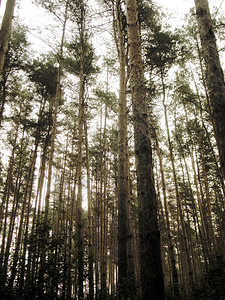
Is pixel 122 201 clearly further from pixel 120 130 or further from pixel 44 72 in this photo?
pixel 44 72

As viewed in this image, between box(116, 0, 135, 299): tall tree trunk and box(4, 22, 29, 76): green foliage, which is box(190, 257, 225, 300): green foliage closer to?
box(116, 0, 135, 299): tall tree trunk

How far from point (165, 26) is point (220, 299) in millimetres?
9877

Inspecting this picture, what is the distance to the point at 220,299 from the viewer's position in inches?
172

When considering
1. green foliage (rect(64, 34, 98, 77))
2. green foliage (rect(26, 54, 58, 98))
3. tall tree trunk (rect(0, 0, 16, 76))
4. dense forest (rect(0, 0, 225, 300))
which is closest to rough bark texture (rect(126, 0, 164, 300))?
dense forest (rect(0, 0, 225, 300))

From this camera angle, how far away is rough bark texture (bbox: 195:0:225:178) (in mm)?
3485

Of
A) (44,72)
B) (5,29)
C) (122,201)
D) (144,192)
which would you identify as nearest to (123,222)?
(122,201)

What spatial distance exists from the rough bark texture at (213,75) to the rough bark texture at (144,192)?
4.58 feet

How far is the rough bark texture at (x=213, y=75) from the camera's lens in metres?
3.49

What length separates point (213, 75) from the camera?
152 inches

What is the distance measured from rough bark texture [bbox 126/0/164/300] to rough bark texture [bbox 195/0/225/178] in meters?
1.40

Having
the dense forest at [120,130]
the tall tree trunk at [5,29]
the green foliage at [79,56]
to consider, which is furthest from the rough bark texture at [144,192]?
the green foliage at [79,56]

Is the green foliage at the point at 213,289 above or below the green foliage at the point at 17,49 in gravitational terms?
below

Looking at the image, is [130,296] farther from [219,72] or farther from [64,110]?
[64,110]

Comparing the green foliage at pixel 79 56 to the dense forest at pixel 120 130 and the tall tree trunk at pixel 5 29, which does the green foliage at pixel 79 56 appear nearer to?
the dense forest at pixel 120 130
